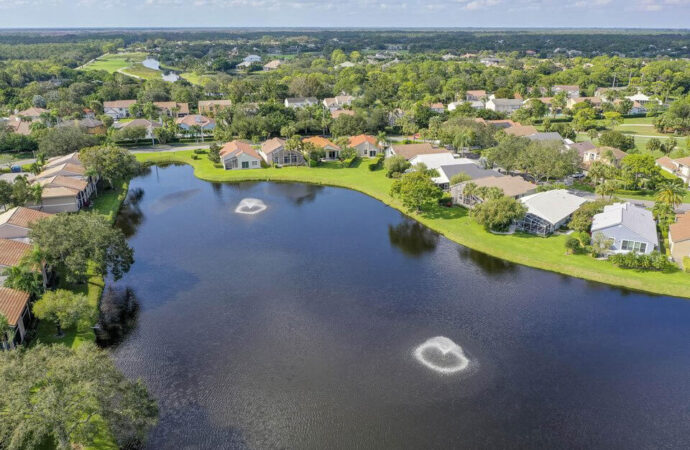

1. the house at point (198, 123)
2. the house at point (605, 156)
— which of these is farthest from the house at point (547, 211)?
the house at point (198, 123)

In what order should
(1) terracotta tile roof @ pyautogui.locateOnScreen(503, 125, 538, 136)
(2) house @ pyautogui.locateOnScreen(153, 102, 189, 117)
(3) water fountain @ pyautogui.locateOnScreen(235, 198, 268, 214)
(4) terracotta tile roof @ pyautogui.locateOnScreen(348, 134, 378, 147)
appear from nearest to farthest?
(3) water fountain @ pyautogui.locateOnScreen(235, 198, 268, 214), (4) terracotta tile roof @ pyautogui.locateOnScreen(348, 134, 378, 147), (1) terracotta tile roof @ pyautogui.locateOnScreen(503, 125, 538, 136), (2) house @ pyautogui.locateOnScreen(153, 102, 189, 117)

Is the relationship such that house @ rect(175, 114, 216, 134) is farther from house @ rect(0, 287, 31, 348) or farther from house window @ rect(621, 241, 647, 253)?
house window @ rect(621, 241, 647, 253)

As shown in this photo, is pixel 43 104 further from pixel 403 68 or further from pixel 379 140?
pixel 403 68

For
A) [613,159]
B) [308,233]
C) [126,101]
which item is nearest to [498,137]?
[613,159]

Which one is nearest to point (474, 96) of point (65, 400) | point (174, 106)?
point (174, 106)

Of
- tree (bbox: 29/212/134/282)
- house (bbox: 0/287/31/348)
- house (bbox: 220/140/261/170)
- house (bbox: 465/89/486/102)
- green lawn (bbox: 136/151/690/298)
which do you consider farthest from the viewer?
house (bbox: 465/89/486/102)

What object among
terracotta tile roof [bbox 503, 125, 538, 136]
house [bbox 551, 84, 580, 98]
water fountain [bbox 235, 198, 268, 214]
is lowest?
water fountain [bbox 235, 198, 268, 214]

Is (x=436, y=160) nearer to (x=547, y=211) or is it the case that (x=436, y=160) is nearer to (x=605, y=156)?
(x=547, y=211)

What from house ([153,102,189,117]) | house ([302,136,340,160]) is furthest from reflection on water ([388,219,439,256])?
house ([153,102,189,117])
